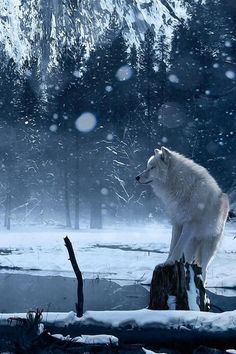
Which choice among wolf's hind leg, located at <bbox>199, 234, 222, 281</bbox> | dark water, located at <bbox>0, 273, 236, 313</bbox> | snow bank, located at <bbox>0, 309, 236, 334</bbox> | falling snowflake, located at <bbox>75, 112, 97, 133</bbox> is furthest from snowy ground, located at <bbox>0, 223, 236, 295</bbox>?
falling snowflake, located at <bbox>75, 112, 97, 133</bbox>

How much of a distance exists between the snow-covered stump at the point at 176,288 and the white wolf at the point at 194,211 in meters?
2.77

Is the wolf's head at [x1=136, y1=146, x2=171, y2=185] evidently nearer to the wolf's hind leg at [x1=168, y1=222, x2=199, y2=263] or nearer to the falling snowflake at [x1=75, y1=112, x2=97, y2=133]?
the wolf's hind leg at [x1=168, y1=222, x2=199, y2=263]

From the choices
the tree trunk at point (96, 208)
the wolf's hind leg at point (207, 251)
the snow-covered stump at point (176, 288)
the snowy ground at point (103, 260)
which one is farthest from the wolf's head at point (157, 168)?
the tree trunk at point (96, 208)

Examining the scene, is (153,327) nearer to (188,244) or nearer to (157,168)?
(188,244)

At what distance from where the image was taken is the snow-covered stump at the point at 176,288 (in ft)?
20.8

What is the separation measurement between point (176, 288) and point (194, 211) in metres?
3.51

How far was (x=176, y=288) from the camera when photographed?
638cm

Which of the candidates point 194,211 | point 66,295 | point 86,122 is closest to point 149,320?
point 194,211

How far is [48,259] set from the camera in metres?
18.6

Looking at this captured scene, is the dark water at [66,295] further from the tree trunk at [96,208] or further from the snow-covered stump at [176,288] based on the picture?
the tree trunk at [96,208]

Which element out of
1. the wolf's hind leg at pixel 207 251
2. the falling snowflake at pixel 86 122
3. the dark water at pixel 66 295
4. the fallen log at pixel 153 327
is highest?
the falling snowflake at pixel 86 122

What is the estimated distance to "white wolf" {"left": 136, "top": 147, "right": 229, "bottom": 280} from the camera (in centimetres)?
960

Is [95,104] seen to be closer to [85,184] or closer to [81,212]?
[85,184]

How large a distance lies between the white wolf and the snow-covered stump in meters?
2.77
